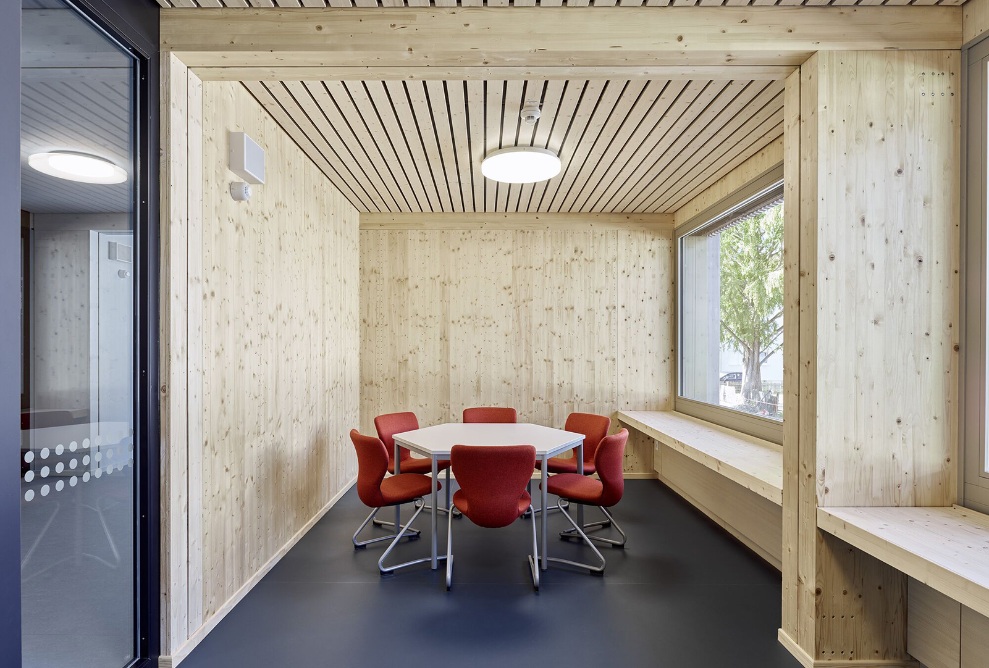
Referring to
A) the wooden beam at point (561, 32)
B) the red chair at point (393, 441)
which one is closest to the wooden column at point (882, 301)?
the wooden beam at point (561, 32)

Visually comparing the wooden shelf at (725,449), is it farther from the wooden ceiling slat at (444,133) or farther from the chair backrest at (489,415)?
the wooden ceiling slat at (444,133)

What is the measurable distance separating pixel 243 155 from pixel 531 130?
182 cm

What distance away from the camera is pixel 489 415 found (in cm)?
480

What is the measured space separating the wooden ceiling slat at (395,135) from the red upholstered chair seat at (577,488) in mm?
2663

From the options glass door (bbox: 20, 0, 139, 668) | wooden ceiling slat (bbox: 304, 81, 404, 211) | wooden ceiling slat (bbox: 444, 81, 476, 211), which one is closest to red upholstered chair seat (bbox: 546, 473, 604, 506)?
glass door (bbox: 20, 0, 139, 668)

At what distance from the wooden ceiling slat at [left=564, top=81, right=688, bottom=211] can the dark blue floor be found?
9.64ft

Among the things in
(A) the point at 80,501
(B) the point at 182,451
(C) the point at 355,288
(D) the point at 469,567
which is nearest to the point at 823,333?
(D) the point at 469,567

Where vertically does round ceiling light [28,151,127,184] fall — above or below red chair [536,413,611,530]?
above

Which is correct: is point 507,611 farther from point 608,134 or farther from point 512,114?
point 608,134

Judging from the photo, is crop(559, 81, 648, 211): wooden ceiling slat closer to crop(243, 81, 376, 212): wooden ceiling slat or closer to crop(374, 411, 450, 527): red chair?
crop(243, 81, 376, 212): wooden ceiling slat

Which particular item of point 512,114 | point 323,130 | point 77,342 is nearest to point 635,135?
point 512,114

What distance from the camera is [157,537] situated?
2.19 m

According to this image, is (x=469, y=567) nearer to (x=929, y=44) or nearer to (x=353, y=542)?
(x=353, y=542)

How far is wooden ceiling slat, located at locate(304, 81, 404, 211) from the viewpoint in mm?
2793
